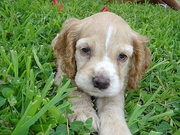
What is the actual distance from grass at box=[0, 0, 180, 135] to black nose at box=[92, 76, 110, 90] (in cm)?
20

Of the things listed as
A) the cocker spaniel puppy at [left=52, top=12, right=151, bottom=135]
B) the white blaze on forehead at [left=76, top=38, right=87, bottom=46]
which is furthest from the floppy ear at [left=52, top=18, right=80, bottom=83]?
the white blaze on forehead at [left=76, top=38, right=87, bottom=46]

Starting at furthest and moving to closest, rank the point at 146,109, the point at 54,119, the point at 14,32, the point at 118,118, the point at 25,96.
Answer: the point at 14,32
the point at 146,109
the point at 118,118
the point at 25,96
the point at 54,119

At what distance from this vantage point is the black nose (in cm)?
234

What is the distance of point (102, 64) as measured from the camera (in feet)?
8.19

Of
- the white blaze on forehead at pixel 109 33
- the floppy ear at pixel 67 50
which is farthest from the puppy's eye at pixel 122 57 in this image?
the floppy ear at pixel 67 50

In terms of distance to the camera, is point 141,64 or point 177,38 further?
point 177,38

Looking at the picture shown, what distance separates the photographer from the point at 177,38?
15.2 feet

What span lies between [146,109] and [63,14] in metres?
2.52

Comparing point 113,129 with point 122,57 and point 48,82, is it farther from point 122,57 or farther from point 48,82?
point 122,57

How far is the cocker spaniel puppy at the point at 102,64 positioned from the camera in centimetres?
228

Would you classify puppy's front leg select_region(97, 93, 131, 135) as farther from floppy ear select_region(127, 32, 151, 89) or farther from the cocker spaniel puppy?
floppy ear select_region(127, 32, 151, 89)

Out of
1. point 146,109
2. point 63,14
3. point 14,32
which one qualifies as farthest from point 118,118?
point 63,14

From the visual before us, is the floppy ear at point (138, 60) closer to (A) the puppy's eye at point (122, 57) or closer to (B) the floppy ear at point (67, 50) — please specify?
(A) the puppy's eye at point (122, 57)

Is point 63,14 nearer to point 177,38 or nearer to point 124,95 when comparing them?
point 177,38
